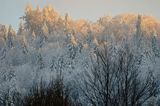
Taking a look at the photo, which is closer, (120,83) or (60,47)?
(120,83)

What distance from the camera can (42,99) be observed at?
45.0 ft

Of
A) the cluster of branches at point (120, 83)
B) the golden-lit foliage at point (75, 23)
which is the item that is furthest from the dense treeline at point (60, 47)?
the cluster of branches at point (120, 83)

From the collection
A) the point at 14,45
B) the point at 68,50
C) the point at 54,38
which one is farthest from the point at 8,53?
the point at 68,50

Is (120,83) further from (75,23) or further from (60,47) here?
(75,23)

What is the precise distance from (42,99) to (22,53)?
103 m

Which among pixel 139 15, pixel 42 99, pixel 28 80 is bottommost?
pixel 28 80

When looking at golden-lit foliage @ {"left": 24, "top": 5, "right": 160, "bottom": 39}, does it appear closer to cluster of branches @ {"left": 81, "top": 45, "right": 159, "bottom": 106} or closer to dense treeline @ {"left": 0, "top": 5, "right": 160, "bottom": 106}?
dense treeline @ {"left": 0, "top": 5, "right": 160, "bottom": 106}

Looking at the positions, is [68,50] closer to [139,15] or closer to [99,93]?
[139,15]

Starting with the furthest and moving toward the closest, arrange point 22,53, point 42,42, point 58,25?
point 58,25 < point 42,42 < point 22,53

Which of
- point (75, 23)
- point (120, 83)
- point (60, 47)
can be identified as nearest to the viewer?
point (120, 83)

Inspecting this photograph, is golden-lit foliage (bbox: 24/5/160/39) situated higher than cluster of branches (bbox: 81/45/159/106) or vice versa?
golden-lit foliage (bbox: 24/5/160/39)

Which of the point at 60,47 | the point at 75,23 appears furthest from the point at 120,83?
the point at 75,23

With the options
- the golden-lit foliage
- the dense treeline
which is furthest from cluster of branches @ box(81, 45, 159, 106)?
the golden-lit foliage

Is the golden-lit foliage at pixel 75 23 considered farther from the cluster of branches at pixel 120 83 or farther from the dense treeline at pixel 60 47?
the cluster of branches at pixel 120 83
